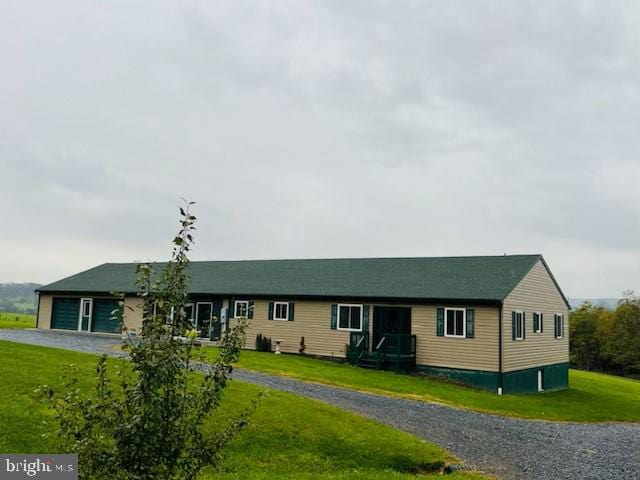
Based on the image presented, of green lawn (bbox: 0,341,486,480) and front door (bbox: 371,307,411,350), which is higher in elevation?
front door (bbox: 371,307,411,350)

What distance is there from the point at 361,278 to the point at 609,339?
4287cm

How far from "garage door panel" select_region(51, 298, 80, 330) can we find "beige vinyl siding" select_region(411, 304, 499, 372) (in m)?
24.2

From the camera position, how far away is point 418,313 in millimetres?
26078

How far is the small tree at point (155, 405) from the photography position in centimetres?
456

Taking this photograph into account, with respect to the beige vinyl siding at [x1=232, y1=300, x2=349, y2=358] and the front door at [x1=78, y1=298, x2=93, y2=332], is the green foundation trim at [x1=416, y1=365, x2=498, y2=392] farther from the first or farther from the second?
the front door at [x1=78, y1=298, x2=93, y2=332]

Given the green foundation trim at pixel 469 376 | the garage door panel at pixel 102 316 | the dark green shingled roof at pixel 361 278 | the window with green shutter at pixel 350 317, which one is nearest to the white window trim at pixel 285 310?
the dark green shingled roof at pixel 361 278

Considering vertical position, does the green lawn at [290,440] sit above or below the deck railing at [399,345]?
below

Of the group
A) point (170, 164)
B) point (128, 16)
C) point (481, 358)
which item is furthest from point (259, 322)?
point (128, 16)

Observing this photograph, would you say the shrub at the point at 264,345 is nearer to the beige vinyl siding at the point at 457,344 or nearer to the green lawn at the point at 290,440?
the beige vinyl siding at the point at 457,344

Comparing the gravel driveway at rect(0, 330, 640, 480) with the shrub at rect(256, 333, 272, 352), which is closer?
the gravel driveway at rect(0, 330, 640, 480)

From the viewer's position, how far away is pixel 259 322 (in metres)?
30.2

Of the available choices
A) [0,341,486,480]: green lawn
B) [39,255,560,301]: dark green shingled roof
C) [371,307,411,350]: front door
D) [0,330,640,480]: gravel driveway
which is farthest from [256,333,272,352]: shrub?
[0,341,486,480]: green lawn

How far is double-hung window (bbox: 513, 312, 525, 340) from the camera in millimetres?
25172

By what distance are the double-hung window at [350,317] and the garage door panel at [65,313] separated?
19991 mm
